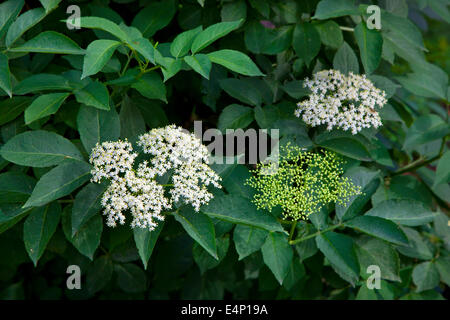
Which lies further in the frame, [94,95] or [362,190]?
[362,190]

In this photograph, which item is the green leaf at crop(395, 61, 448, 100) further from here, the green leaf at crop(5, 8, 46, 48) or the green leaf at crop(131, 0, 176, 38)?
the green leaf at crop(5, 8, 46, 48)

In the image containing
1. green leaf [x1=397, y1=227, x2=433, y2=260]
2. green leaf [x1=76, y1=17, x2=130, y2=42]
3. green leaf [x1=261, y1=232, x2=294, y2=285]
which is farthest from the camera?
green leaf [x1=397, y1=227, x2=433, y2=260]

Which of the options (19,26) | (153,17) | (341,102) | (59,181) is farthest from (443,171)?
(19,26)

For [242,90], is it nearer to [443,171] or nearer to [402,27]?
[402,27]

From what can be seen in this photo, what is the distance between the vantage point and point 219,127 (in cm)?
188

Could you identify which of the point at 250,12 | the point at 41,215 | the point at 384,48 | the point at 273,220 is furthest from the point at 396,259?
the point at 41,215

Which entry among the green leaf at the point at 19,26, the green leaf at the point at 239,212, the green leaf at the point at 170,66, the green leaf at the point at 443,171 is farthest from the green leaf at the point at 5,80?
the green leaf at the point at 443,171

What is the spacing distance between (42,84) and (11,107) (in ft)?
0.73

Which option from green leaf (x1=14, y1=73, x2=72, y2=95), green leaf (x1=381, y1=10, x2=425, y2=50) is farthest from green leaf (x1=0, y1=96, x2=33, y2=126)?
green leaf (x1=381, y1=10, x2=425, y2=50)

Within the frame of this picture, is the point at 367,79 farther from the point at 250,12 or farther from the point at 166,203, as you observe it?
the point at 166,203

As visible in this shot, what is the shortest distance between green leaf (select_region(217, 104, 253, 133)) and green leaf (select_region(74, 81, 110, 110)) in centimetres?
53

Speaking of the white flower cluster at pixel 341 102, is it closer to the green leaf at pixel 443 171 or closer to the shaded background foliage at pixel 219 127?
the shaded background foliage at pixel 219 127

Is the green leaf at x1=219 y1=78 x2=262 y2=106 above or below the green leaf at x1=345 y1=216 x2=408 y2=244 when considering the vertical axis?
above

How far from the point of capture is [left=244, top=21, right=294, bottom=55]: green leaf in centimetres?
192
